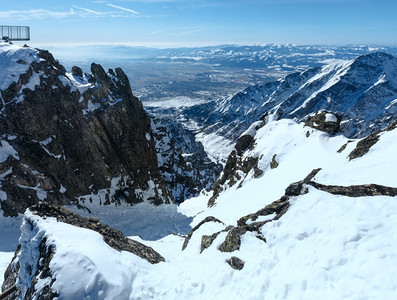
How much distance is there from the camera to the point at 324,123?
37.9 m

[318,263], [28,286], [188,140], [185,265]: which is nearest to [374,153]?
[318,263]

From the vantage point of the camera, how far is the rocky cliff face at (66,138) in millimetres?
34625

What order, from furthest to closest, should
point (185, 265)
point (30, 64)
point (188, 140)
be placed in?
point (188, 140), point (30, 64), point (185, 265)

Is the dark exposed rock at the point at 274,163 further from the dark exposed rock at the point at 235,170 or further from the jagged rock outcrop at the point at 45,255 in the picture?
the jagged rock outcrop at the point at 45,255

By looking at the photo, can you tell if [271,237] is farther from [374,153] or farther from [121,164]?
[121,164]

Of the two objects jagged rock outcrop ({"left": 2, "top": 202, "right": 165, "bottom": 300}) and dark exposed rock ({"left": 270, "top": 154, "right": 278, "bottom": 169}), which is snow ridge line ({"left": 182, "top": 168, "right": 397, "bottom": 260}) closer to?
jagged rock outcrop ({"left": 2, "top": 202, "right": 165, "bottom": 300})

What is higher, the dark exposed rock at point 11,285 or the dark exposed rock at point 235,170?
the dark exposed rock at point 11,285

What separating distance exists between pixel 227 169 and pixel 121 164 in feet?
85.5

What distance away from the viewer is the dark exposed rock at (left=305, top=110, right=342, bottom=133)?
37000 mm

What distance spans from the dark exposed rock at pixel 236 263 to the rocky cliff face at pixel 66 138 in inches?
1281

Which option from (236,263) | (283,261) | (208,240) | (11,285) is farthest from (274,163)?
(11,285)

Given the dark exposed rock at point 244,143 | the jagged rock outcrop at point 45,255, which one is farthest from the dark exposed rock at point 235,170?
the jagged rock outcrop at point 45,255

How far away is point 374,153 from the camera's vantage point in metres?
20.7

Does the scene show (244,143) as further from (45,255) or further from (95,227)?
(45,255)
